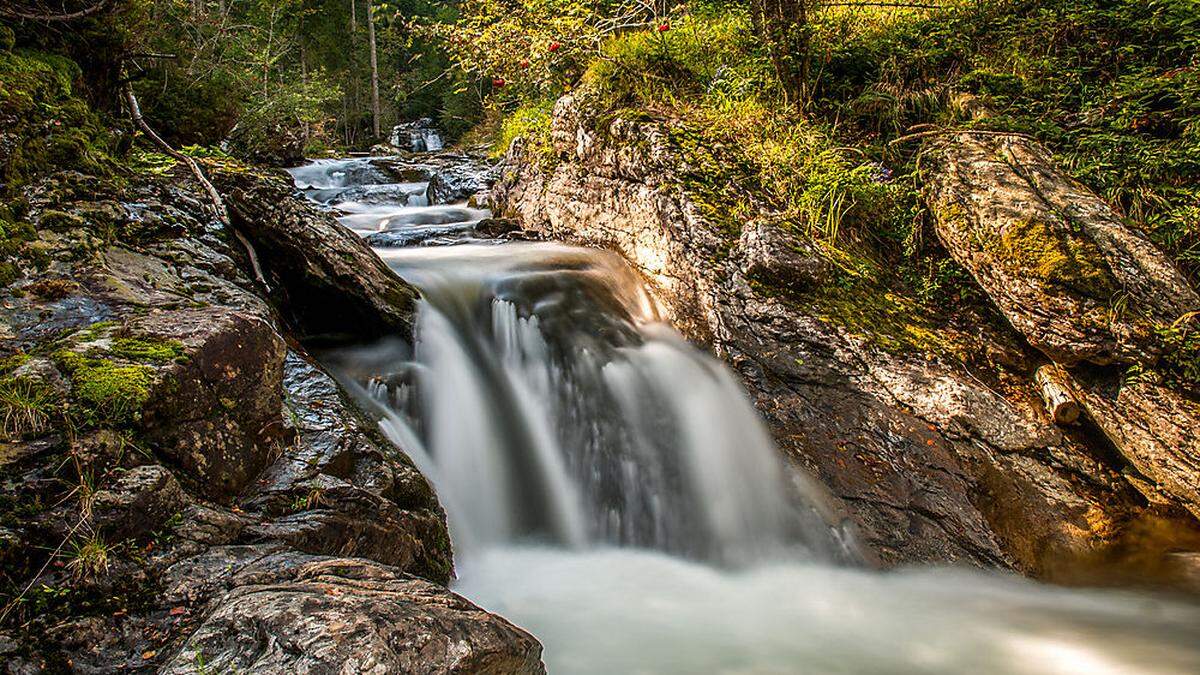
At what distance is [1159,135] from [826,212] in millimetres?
2310

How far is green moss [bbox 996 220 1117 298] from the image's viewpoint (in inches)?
145

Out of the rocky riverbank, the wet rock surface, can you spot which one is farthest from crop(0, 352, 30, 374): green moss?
the rocky riverbank

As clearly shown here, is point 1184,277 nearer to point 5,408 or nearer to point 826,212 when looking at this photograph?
point 826,212

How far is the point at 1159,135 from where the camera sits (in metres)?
4.21

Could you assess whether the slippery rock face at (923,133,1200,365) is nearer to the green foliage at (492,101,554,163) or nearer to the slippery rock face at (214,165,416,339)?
the slippery rock face at (214,165,416,339)

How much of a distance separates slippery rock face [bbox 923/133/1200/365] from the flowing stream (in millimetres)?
1601

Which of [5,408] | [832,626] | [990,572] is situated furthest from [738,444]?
[5,408]

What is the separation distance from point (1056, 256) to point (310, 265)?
533 centimetres

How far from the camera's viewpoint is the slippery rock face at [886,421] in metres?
3.68

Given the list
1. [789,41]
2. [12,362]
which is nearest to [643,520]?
[12,362]

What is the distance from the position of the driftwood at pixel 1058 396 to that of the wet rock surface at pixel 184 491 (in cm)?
385

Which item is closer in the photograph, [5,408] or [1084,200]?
[5,408]

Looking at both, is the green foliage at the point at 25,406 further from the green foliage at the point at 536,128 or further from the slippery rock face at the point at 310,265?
the green foliage at the point at 536,128

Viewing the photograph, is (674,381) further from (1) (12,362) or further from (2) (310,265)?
(1) (12,362)
